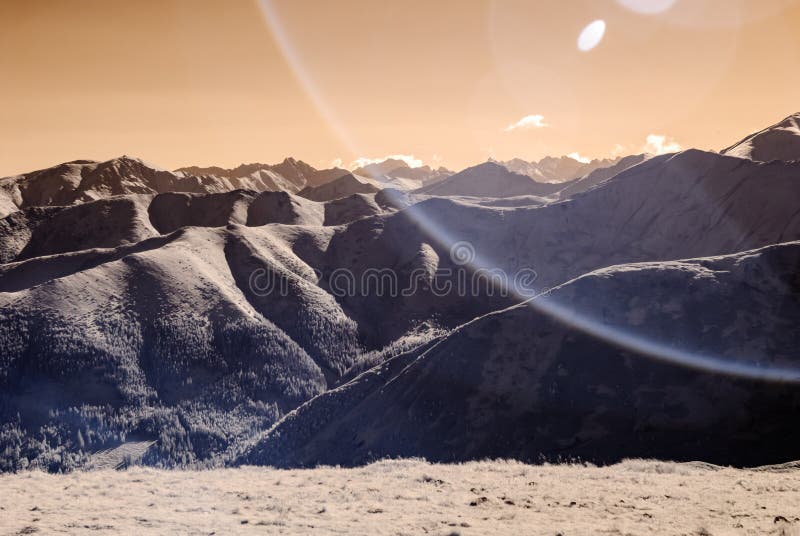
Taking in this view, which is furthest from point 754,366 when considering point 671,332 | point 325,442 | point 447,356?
point 325,442

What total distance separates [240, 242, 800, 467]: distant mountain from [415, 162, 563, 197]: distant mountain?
127805 mm

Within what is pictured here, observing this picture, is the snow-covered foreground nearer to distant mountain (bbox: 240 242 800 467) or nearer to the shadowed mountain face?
distant mountain (bbox: 240 242 800 467)

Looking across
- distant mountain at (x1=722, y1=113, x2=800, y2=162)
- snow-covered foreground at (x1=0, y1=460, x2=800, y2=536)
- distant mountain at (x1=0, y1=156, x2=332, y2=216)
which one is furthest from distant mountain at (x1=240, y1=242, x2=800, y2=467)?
distant mountain at (x1=0, y1=156, x2=332, y2=216)

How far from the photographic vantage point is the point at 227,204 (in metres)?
105

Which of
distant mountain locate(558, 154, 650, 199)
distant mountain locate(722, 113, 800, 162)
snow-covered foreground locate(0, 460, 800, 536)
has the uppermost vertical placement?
distant mountain locate(558, 154, 650, 199)

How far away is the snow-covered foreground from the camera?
37.6 ft

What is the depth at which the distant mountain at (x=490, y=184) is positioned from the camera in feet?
527

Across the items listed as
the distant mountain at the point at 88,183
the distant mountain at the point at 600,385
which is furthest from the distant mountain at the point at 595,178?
the distant mountain at the point at 600,385

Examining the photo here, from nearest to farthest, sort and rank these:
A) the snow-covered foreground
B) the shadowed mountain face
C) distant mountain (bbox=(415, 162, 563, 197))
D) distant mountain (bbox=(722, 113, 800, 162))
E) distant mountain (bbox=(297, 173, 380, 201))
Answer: the snow-covered foreground
the shadowed mountain face
distant mountain (bbox=(722, 113, 800, 162))
distant mountain (bbox=(415, 162, 563, 197))
distant mountain (bbox=(297, 173, 380, 201))

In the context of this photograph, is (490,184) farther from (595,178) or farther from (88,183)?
(88,183)

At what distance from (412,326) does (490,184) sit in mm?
125981

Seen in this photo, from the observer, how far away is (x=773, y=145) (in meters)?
84.8

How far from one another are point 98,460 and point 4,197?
12932 cm

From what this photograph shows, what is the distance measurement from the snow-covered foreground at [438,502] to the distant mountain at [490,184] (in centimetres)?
14499
